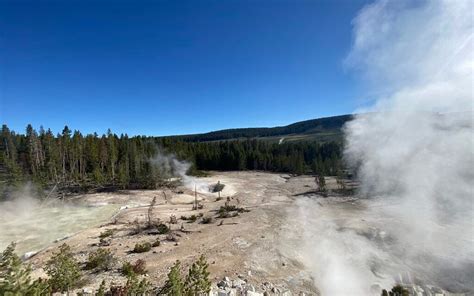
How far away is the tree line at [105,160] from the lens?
63.2 meters

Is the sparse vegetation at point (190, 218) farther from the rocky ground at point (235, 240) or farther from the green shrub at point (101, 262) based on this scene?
the green shrub at point (101, 262)

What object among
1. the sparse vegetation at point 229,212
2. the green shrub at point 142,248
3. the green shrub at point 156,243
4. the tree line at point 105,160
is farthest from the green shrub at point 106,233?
the tree line at point 105,160

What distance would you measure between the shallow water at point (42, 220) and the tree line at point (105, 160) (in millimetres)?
8585

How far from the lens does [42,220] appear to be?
130ft

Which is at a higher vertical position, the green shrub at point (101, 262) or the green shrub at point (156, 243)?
the green shrub at point (101, 262)

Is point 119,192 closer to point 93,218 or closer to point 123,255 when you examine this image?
point 93,218

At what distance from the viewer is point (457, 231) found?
1248 inches

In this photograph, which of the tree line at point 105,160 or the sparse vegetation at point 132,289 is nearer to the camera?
the sparse vegetation at point 132,289

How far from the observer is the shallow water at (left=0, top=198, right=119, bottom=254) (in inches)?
1219

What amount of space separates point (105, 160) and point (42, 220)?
34502 mm

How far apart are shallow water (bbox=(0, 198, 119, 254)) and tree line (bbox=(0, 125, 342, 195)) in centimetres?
858

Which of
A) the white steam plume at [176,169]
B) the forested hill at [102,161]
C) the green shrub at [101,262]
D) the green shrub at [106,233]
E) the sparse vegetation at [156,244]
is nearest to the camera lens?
the green shrub at [101,262]

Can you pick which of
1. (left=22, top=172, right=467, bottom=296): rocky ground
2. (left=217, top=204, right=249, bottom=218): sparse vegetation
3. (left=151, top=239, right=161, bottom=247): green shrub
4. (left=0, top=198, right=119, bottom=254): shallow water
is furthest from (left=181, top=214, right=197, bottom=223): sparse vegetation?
(left=0, top=198, right=119, bottom=254): shallow water

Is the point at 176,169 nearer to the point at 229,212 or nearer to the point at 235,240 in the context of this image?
the point at 229,212
